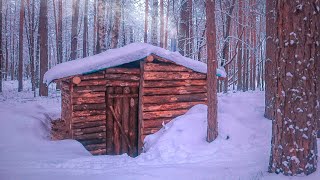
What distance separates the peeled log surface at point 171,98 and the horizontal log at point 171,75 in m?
0.64

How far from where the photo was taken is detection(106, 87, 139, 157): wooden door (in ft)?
34.4

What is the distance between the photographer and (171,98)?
10.6 meters

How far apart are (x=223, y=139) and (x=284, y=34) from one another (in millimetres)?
4180

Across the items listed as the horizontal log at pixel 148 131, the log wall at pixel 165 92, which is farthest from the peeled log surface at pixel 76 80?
the horizontal log at pixel 148 131

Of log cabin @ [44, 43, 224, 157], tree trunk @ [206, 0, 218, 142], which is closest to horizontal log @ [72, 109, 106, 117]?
log cabin @ [44, 43, 224, 157]

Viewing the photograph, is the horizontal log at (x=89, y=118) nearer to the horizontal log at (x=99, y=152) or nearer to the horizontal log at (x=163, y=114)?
the horizontal log at (x=99, y=152)

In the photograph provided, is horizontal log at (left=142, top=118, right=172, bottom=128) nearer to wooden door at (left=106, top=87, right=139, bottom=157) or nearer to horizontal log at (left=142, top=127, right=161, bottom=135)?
horizontal log at (left=142, top=127, right=161, bottom=135)

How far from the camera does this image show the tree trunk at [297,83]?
4.34 metres

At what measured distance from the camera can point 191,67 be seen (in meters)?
10.6

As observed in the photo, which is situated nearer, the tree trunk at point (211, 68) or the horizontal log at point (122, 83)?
the tree trunk at point (211, 68)

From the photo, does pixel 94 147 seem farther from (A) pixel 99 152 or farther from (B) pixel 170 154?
(B) pixel 170 154

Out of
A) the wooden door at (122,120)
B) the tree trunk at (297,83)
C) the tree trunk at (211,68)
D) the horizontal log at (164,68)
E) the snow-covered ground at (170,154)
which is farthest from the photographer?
the wooden door at (122,120)

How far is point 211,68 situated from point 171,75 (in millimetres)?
3023

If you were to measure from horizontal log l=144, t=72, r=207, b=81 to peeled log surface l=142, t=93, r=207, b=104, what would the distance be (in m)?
0.64
